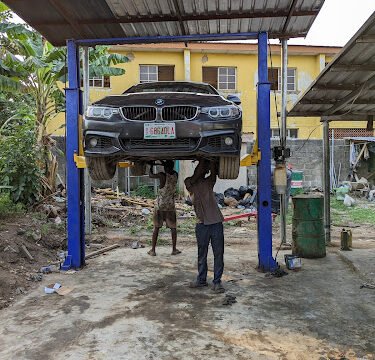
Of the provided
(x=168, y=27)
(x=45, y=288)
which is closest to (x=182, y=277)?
(x=45, y=288)

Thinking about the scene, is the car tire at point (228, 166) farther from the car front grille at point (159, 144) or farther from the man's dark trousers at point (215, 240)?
the man's dark trousers at point (215, 240)

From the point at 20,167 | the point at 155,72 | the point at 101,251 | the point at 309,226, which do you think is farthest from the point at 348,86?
the point at 155,72

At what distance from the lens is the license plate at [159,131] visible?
5145 millimetres

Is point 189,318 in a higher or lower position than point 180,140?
lower

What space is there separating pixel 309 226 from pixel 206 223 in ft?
8.61

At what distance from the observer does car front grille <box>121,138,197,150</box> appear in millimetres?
5184

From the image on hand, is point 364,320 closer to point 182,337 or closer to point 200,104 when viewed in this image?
point 182,337

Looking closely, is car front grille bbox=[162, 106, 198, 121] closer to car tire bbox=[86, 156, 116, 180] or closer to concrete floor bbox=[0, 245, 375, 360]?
car tire bbox=[86, 156, 116, 180]

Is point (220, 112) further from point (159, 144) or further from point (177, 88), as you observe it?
point (177, 88)

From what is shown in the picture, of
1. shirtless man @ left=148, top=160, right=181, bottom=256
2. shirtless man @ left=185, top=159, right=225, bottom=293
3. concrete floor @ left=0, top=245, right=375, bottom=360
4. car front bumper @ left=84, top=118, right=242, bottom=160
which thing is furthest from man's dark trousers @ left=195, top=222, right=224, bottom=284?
shirtless man @ left=148, top=160, right=181, bottom=256

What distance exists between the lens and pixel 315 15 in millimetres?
6605

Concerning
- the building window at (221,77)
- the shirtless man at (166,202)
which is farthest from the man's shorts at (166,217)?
the building window at (221,77)

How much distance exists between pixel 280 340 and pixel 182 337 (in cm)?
94

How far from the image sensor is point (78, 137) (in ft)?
22.9
